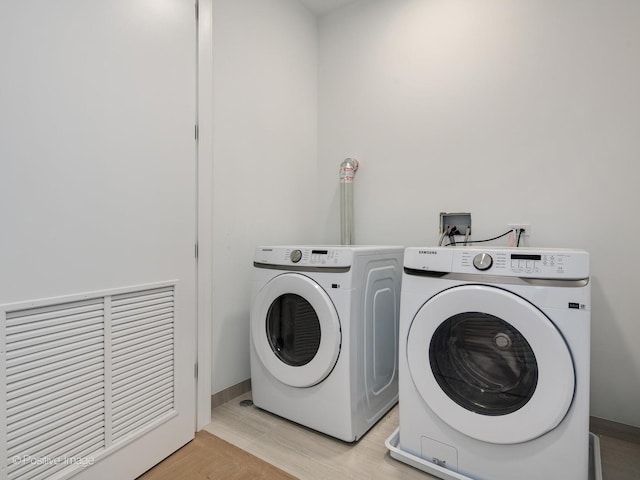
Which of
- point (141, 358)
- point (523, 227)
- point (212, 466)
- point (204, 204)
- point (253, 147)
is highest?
point (253, 147)

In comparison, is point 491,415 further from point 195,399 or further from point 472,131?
point 472,131

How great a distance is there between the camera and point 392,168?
2.26 meters

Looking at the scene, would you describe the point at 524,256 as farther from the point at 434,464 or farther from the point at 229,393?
the point at 229,393

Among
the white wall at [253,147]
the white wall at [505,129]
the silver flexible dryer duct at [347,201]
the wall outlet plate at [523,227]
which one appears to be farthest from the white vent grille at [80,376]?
the wall outlet plate at [523,227]

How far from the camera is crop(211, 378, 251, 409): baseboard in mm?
1887

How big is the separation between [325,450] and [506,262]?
1113 mm

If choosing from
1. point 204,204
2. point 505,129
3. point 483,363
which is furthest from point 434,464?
point 505,129

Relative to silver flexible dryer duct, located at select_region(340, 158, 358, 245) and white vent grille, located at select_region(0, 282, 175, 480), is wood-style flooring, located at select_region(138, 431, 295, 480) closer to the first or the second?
white vent grille, located at select_region(0, 282, 175, 480)

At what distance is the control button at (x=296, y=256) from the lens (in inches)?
64.4

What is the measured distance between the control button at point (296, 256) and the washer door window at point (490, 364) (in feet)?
2.00

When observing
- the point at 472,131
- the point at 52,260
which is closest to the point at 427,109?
the point at 472,131

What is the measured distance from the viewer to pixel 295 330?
1695mm
